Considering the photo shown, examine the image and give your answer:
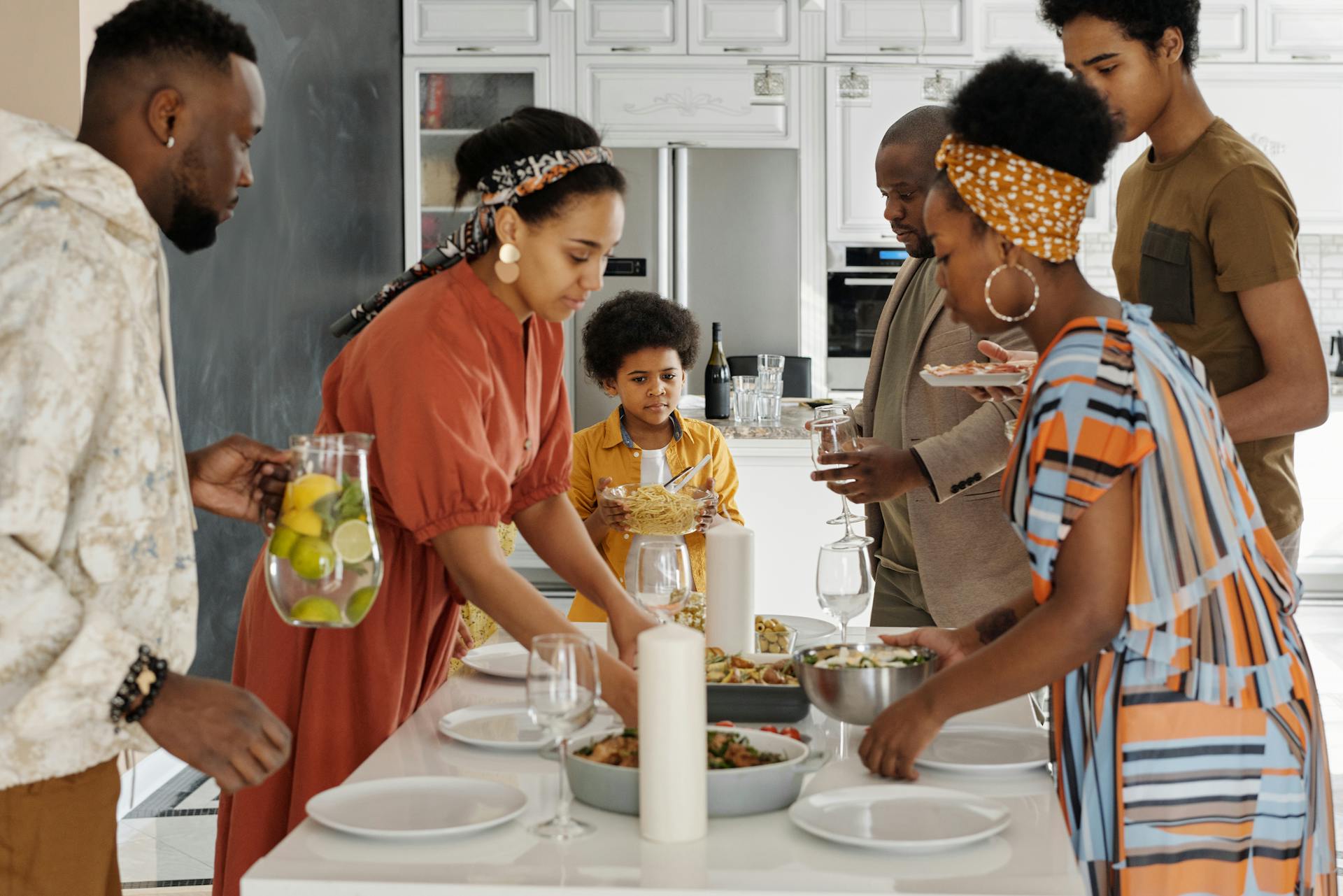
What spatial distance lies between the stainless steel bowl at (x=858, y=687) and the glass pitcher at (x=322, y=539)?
51 centimetres

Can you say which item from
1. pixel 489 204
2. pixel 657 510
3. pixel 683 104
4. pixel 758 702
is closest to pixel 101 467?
pixel 489 204

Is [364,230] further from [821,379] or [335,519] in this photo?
[335,519]

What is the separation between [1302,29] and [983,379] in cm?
519

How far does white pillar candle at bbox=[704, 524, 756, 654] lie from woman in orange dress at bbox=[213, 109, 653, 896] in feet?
0.55

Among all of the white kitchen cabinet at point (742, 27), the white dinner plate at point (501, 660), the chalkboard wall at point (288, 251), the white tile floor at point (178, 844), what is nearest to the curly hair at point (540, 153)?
the white dinner plate at point (501, 660)

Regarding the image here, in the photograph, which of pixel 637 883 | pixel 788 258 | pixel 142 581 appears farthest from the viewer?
pixel 788 258

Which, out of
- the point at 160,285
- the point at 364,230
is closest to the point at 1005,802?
the point at 160,285

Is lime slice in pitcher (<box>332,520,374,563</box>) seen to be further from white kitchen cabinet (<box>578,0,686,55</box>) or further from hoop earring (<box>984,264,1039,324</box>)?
white kitchen cabinet (<box>578,0,686,55</box>)

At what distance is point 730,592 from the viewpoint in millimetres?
1945

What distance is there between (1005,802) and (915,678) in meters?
0.20

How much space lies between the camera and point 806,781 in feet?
4.64

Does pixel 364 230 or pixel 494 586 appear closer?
pixel 494 586

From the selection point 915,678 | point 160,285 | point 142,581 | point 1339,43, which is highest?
point 1339,43

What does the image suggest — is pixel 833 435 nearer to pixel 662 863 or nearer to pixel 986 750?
pixel 986 750
